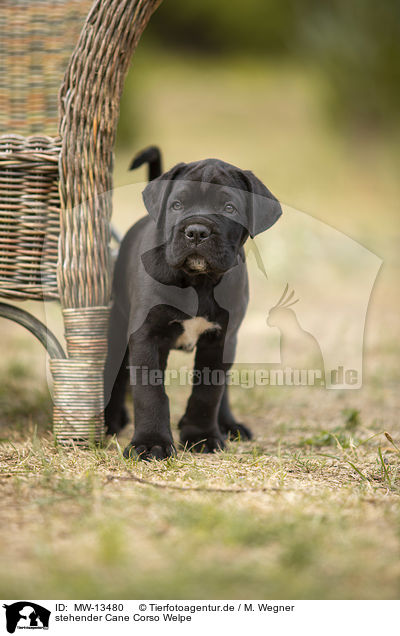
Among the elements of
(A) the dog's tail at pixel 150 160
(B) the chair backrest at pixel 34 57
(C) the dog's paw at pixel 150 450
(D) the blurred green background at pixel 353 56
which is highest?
(D) the blurred green background at pixel 353 56

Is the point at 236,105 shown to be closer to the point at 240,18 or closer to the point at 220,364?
the point at 240,18

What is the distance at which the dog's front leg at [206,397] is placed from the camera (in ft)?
8.54

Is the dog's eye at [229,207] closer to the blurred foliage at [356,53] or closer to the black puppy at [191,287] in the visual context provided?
the black puppy at [191,287]

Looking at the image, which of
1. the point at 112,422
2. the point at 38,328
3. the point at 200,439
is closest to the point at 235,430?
the point at 200,439

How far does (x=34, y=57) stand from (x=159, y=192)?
0.88 m

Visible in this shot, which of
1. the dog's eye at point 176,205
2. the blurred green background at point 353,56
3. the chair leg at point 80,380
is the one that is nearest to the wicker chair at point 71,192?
the chair leg at point 80,380

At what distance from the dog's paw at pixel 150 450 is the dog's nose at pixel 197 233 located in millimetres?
712

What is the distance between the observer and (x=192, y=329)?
8.18 feet

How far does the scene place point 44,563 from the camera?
142 centimetres

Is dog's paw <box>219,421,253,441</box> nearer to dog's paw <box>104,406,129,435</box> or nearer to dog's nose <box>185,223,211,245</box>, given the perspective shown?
dog's paw <box>104,406,129,435</box>

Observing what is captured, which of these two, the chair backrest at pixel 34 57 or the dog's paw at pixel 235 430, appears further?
the dog's paw at pixel 235 430

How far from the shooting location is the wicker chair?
2578 mm

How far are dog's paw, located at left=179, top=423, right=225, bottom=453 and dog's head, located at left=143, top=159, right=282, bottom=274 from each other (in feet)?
2.19

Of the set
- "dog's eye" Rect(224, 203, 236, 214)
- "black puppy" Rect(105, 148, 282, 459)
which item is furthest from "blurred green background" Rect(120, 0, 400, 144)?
"dog's eye" Rect(224, 203, 236, 214)
